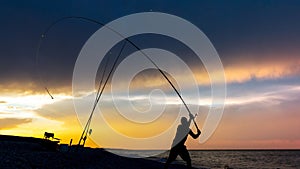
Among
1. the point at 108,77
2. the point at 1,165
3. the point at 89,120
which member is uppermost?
the point at 108,77

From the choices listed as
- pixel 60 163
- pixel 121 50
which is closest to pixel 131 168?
pixel 60 163

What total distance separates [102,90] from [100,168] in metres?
6.38

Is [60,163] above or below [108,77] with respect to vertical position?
below

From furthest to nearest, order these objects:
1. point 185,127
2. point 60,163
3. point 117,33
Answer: point 117,33, point 60,163, point 185,127

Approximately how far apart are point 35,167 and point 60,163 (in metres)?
3.09

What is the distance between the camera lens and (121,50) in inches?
930

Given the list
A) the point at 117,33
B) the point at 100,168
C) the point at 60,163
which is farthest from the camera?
the point at 117,33

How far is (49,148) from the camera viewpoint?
28844mm

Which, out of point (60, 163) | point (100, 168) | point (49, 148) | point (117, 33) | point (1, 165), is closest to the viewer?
point (1, 165)

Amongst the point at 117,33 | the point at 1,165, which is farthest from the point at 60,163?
the point at 117,33

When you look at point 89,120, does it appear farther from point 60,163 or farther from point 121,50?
point 60,163

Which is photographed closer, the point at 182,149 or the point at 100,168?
the point at 182,149

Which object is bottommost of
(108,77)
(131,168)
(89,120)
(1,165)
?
(1,165)

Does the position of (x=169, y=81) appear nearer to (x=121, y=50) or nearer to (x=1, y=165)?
(x=121, y=50)
